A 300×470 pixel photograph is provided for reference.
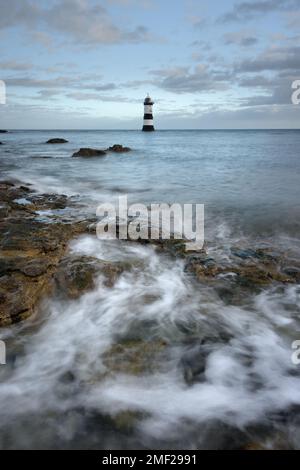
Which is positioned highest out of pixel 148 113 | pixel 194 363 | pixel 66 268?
pixel 148 113

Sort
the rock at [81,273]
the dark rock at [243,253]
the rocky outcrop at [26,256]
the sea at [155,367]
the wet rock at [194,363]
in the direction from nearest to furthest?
the sea at [155,367] < the wet rock at [194,363] < the rocky outcrop at [26,256] < the rock at [81,273] < the dark rock at [243,253]

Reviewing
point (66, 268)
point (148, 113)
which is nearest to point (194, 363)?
point (66, 268)

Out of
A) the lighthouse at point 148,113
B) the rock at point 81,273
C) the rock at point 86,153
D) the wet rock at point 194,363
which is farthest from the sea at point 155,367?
the lighthouse at point 148,113

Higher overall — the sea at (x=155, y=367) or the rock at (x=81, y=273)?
the rock at (x=81, y=273)

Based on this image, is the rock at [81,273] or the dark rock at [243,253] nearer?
the rock at [81,273]

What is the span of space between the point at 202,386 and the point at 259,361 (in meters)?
0.80

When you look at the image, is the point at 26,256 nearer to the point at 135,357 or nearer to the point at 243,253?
the point at 135,357

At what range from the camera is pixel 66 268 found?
5.20 m

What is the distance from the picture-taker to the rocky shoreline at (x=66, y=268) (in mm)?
4469

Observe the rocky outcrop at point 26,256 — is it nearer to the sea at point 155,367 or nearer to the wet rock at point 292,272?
the sea at point 155,367

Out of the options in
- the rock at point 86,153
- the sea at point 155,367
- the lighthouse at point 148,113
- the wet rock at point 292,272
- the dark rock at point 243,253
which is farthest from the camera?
the lighthouse at point 148,113

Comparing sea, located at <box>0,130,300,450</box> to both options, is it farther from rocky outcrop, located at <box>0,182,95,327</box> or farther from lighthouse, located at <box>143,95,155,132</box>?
lighthouse, located at <box>143,95,155,132</box>

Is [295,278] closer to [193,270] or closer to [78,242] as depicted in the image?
[193,270]
